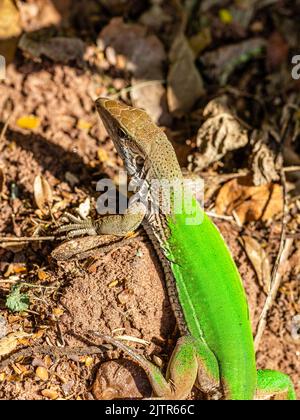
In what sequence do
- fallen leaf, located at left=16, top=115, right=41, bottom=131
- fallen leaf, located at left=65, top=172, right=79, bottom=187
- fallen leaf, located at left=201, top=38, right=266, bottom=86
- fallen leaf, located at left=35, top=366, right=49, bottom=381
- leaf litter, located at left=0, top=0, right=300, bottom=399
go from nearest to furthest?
1. fallen leaf, located at left=35, top=366, right=49, bottom=381
2. leaf litter, located at left=0, top=0, right=300, bottom=399
3. fallen leaf, located at left=65, top=172, right=79, bottom=187
4. fallen leaf, located at left=16, top=115, right=41, bottom=131
5. fallen leaf, located at left=201, top=38, right=266, bottom=86

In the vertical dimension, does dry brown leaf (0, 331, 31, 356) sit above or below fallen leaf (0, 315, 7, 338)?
below

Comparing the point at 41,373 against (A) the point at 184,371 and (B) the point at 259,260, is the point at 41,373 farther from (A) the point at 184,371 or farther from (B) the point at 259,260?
(B) the point at 259,260

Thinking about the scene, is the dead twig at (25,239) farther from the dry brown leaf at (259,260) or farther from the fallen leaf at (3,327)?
the dry brown leaf at (259,260)

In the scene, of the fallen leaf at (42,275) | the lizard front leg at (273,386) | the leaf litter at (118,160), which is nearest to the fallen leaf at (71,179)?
the leaf litter at (118,160)

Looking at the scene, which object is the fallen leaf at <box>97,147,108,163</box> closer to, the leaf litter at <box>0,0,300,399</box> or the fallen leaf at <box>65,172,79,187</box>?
the leaf litter at <box>0,0,300,399</box>

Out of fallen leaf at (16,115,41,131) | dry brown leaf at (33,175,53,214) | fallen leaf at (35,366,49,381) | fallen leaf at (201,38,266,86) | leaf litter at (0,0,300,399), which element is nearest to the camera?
fallen leaf at (35,366,49,381)

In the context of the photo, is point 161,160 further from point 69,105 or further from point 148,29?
point 148,29

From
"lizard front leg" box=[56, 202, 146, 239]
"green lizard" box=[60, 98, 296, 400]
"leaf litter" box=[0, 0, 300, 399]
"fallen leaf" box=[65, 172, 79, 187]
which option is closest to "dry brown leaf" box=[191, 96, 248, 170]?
"leaf litter" box=[0, 0, 300, 399]
